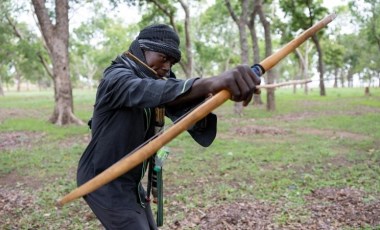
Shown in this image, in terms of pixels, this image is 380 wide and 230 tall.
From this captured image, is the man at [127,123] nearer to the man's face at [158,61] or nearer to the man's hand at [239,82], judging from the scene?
the man's face at [158,61]

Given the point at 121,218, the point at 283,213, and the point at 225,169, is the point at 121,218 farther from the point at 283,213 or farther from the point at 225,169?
the point at 225,169

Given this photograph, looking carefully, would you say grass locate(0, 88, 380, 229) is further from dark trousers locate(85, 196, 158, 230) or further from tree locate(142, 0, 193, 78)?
tree locate(142, 0, 193, 78)

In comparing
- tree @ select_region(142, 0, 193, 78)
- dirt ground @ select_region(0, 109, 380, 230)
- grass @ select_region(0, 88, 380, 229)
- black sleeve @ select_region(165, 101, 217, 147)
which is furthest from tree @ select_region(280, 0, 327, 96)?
black sleeve @ select_region(165, 101, 217, 147)

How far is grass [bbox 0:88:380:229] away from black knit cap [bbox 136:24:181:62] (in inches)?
A: 153

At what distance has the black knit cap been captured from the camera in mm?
2672

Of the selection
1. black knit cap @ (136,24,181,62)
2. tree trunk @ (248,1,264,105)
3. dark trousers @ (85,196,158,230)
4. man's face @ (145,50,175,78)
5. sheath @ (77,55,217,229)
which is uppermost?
tree trunk @ (248,1,264,105)

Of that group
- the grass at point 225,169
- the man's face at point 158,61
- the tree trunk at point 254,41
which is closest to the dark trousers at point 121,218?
the man's face at point 158,61

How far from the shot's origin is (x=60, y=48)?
54.4 feet

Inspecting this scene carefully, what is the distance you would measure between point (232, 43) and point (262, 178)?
1631 inches

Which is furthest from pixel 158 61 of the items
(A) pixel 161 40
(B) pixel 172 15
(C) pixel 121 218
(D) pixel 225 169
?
(B) pixel 172 15

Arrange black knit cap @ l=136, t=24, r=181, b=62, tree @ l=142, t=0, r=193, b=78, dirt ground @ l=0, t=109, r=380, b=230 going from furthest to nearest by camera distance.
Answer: tree @ l=142, t=0, r=193, b=78 < dirt ground @ l=0, t=109, r=380, b=230 < black knit cap @ l=136, t=24, r=181, b=62

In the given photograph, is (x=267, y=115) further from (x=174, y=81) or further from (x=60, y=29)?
(x=174, y=81)

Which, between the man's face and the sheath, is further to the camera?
the man's face

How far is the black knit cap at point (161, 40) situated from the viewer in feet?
8.77
